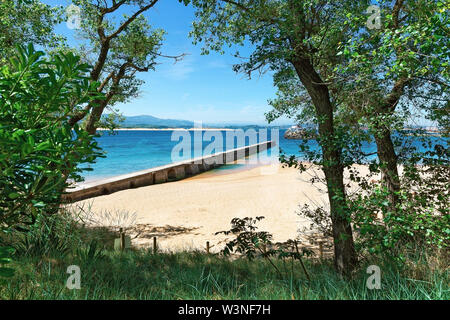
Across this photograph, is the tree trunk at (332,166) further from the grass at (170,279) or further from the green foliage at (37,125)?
the green foliage at (37,125)

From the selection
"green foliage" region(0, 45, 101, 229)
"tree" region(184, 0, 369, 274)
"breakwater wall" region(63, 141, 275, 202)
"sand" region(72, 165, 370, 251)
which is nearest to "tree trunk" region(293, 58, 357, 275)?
"tree" region(184, 0, 369, 274)

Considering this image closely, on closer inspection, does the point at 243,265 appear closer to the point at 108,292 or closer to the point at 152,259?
the point at 152,259

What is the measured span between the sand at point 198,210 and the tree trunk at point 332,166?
6.34 ft

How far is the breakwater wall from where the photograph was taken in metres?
15.6

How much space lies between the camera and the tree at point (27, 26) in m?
Answer: 6.39

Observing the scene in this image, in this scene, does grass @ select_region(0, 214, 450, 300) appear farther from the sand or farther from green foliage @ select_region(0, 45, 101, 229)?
the sand

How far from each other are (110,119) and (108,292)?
249 inches

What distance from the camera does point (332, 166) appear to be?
4.55 meters

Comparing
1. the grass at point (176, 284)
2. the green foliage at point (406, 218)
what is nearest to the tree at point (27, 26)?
the grass at point (176, 284)

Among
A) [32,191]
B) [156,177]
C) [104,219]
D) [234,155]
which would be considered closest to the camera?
[32,191]

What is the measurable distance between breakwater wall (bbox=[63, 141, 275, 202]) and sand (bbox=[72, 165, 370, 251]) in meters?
1.39

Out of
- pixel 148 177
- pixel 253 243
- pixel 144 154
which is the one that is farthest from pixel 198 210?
pixel 144 154

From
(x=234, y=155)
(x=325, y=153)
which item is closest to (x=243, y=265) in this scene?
(x=325, y=153)

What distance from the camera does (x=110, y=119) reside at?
8.38m
